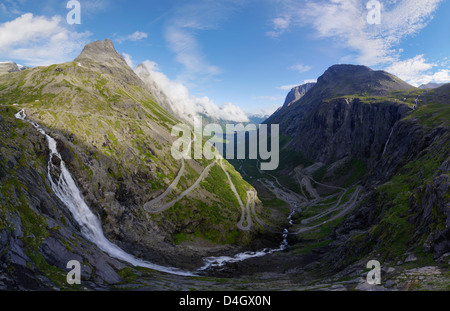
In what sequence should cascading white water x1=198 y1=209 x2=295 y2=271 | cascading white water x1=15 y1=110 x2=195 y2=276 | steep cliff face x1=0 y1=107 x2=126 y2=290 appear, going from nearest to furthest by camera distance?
steep cliff face x1=0 y1=107 x2=126 y2=290 → cascading white water x1=15 y1=110 x2=195 y2=276 → cascading white water x1=198 y1=209 x2=295 y2=271

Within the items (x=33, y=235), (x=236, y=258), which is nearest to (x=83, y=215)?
(x=33, y=235)

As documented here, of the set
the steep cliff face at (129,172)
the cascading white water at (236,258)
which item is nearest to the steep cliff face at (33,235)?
the steep cliff face at (129,172)

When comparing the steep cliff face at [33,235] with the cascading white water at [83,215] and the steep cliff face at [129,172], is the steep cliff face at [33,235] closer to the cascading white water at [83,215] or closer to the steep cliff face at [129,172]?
the cascading white water at [83,215]

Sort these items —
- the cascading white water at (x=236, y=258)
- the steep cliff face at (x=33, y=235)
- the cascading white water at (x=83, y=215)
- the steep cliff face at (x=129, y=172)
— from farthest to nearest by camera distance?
1. the cascading white water at (x=236, y=258)
2. the steep cliff face at (x=129, y=172)
3. the cascading white water at (x=83, y=215)
4. the steep cliff face at (x=33, y=235)

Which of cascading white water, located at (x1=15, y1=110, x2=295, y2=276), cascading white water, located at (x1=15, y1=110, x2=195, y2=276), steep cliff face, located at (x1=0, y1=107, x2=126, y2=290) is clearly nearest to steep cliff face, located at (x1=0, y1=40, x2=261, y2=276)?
cascading white water, located at (x1=15, y1=110, x2=295, y2=276)

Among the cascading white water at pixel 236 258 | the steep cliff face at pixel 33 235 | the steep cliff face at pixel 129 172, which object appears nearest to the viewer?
the steep cliff face at pixel 33 235

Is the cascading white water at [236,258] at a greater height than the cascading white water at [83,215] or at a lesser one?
lesser

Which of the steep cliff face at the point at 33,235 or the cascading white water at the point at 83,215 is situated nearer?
the steep cliff face at the point at 33,235

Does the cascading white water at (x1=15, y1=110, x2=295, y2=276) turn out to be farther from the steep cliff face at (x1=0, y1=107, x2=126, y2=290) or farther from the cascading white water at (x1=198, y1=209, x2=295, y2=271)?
the steep cliff face at (x1=0, y1=107, x2=126, y2=290)
